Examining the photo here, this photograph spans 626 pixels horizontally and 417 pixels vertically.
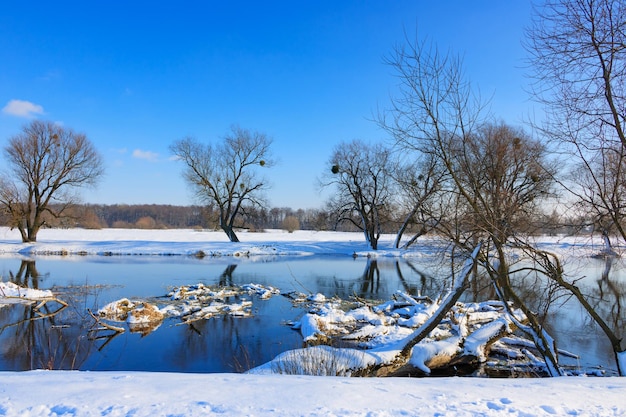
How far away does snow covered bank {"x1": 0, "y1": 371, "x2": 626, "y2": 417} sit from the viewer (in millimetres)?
2604

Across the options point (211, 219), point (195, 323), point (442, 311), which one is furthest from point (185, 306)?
point (211, 219)

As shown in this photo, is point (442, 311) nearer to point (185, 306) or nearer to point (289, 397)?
point (289, 397)

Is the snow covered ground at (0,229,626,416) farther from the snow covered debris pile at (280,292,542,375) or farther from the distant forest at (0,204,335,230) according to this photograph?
the distant forest at (0,204,335,230)

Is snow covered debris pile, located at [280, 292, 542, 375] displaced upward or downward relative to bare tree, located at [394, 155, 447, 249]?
downward

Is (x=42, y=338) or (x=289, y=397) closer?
(x=289, y=397)

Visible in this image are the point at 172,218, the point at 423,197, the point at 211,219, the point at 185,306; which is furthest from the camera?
the point at 172,218

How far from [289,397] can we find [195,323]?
7538mm

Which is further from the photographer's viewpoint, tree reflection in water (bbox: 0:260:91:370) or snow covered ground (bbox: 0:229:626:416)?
tree reflection in water (bbox: 0:260:91:370)

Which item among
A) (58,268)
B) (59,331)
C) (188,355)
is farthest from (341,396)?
(58,268)

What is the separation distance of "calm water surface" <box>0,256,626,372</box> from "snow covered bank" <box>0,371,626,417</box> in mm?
2376

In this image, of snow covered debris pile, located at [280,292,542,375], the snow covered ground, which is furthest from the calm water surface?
the snow covered ground

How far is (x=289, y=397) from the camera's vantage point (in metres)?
2.87

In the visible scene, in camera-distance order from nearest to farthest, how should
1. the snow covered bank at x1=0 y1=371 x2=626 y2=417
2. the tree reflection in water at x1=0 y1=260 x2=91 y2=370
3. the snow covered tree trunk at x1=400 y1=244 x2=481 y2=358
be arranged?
the snow covered bank at x1=0 y1=371 x2=626 y2=417, the snow covered tree trunk at x1=400 y1=244 x2=481 y2=358, the tree reflection in water at x1=0 y1=260 x2=91 y2=370

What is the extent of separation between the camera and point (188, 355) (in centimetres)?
754
